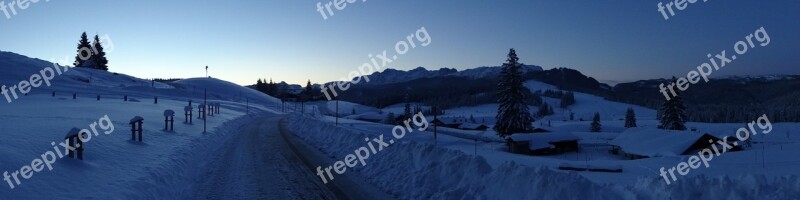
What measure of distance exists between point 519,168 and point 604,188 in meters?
2.01

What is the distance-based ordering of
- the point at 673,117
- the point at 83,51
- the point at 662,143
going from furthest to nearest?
the point at 83,51
the point at 673,117
the point at 662,143

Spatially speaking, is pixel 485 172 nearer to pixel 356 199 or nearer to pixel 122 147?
pixel 356 199

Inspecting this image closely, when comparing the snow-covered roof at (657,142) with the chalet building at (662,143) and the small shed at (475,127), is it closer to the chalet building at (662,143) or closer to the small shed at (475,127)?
the chalet building at (662,143)

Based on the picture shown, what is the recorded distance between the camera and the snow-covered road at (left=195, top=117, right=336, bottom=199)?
13.1 m

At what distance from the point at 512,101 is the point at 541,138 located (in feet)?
28.4

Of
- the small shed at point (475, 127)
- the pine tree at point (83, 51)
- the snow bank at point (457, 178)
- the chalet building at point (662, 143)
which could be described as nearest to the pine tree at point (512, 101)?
the chalet building at point (662, 143)

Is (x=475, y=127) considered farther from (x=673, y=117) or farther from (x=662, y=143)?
(x=662, y=143)

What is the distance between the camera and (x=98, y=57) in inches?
5354

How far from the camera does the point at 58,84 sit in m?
89.9

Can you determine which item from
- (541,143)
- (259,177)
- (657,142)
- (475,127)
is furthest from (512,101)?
(475,127)

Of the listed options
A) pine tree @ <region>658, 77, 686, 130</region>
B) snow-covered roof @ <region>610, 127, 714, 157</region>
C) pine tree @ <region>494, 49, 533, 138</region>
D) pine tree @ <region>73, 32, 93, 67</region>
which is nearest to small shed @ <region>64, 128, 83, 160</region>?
pine tree @ <region>494, 49, 533, 138</region>

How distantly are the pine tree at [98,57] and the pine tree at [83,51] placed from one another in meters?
1.43

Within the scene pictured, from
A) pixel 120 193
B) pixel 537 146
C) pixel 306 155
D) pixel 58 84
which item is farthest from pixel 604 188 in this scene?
pixel 58 84

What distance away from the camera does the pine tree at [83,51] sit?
131m
